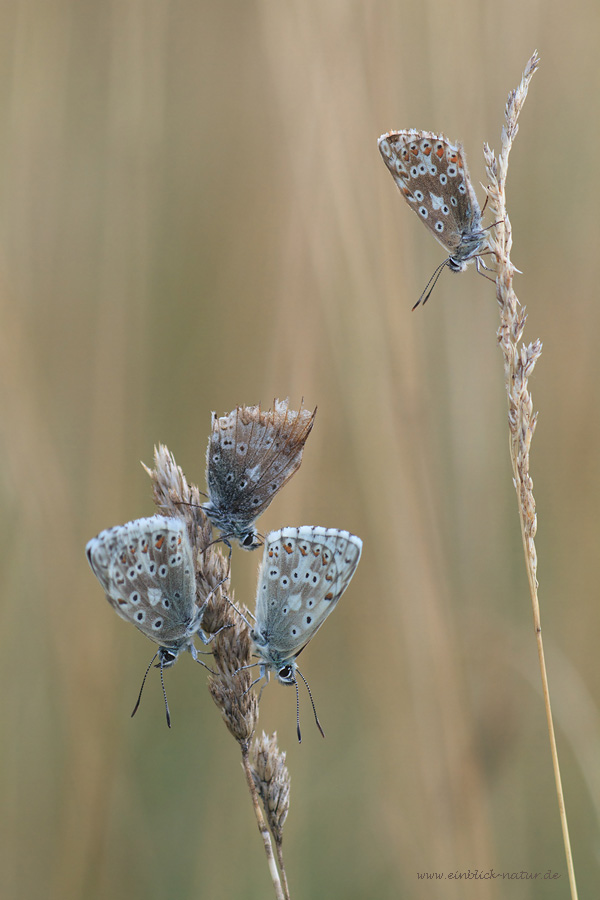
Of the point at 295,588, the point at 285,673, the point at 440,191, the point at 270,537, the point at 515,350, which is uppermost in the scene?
the point at 440,191

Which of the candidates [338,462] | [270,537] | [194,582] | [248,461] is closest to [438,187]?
[248,461]

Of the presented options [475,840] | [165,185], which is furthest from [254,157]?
[475,840]

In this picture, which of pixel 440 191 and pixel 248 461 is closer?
pixel 440 191

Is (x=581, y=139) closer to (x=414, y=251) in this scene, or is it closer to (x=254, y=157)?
(x=414, y=251)

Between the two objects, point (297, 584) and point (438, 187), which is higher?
point (438, 187)

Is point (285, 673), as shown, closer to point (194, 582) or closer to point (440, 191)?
point (194, 582)

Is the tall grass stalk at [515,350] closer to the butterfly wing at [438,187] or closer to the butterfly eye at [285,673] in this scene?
the butterfly wing at [438,187]
